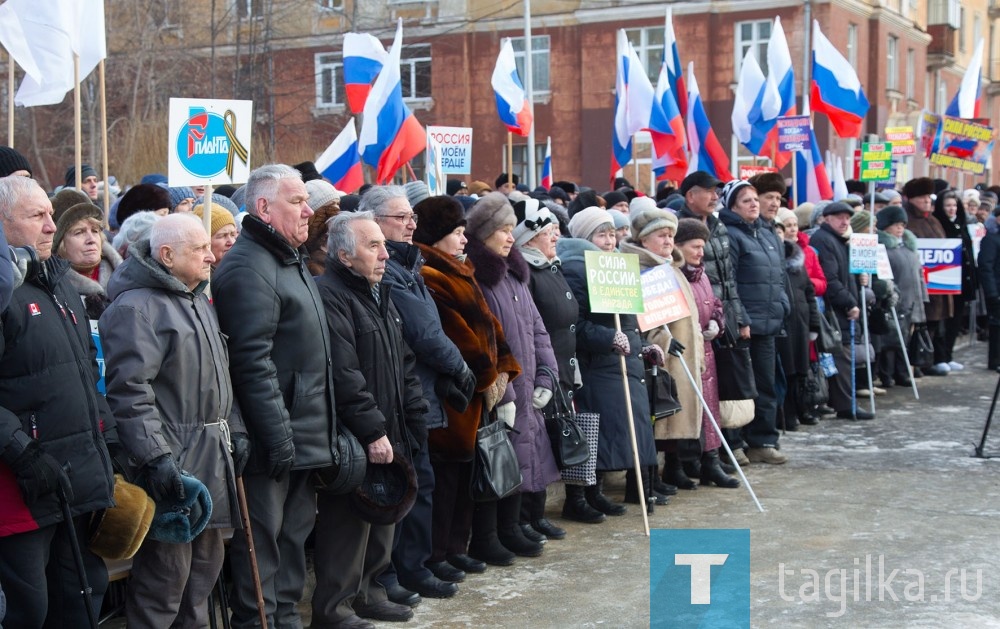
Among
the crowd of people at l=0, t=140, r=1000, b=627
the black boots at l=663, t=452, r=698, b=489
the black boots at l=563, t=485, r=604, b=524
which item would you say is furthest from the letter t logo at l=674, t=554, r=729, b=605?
the black boots at l=663, t=452, r=698, b=489

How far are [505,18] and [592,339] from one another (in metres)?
34.0

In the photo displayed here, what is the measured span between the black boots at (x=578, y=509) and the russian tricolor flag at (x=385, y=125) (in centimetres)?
419

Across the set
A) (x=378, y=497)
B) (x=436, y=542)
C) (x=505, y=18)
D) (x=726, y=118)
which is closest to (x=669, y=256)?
(x=436, y=542)

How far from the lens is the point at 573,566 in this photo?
292 inches

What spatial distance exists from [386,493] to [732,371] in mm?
4191

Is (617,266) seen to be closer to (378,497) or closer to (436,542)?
(436,542)

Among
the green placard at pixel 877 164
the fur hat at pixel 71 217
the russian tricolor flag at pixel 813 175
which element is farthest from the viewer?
the russian tricolor flag at pixel 813 175

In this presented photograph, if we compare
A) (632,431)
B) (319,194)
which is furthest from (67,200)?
(632,431)

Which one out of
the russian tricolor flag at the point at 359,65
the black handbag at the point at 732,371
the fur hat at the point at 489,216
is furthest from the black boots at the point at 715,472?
the russian tricolor flag at the point at 359,65

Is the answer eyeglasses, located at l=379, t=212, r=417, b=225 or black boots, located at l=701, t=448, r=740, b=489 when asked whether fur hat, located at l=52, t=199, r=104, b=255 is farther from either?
black boots, located at l=701, t=448, r=740, b=489

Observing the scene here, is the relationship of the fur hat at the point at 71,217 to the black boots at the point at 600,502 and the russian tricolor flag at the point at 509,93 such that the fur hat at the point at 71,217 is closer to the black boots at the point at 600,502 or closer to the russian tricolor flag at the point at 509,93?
the black boots at the point at 600,502

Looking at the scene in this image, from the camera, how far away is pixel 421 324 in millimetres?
6602

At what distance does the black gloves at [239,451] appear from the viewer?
5.42 metres

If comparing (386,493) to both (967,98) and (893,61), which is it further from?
(893,61)
